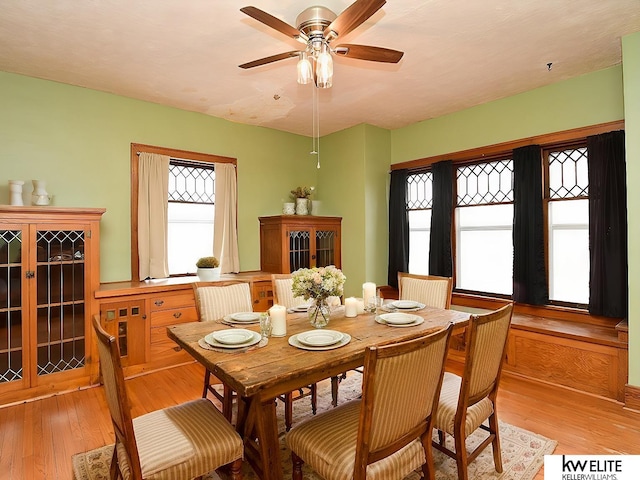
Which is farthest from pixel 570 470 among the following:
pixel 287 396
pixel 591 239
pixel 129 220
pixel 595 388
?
pixel 129 220

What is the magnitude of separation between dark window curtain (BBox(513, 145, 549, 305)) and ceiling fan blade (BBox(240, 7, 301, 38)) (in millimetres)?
2754

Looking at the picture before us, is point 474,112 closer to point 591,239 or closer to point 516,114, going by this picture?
point 516,114

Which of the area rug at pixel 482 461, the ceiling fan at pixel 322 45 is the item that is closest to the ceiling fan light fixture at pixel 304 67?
the ceiling fan at pixel 322 45

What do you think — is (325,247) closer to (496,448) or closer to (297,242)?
(297,242)

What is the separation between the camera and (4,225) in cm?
287


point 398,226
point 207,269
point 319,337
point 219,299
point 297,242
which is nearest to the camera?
point 319,337

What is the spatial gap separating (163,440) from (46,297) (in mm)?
2237

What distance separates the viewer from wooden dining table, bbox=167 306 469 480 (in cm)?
156

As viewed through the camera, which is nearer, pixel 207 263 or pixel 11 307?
pixel 11 307

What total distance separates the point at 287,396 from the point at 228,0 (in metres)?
2.63

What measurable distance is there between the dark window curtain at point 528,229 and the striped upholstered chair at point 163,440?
10.7ft

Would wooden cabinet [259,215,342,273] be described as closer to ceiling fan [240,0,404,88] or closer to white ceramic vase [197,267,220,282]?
white ceramic vase [197,267,220,282]

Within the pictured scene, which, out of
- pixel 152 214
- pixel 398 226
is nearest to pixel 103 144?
pixel 152 214

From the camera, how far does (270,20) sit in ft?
6.16
